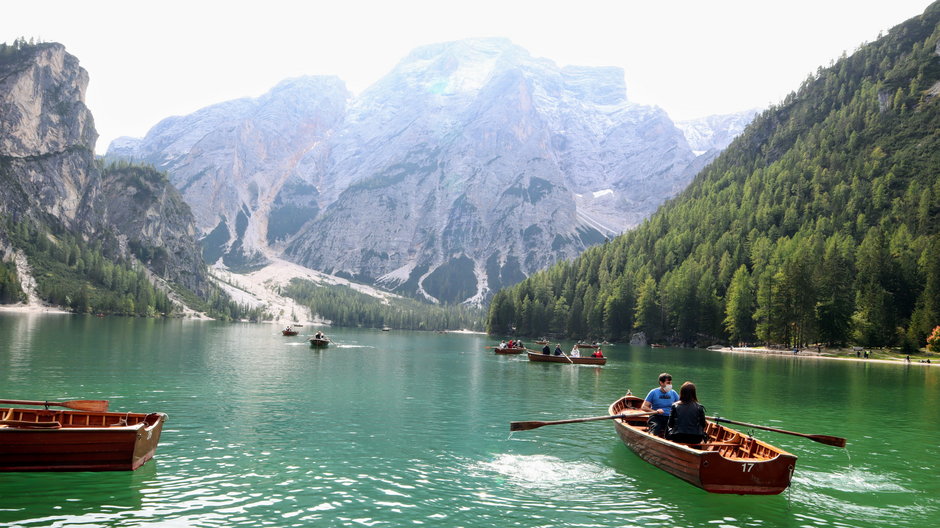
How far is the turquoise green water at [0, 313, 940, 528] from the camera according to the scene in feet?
71.0

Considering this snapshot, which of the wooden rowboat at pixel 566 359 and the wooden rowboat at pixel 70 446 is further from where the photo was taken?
the wooden rowboat at pixel 566 359

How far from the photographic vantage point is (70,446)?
2428 centimetres

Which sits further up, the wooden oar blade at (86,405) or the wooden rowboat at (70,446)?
the wooden oar blade at (86,405)

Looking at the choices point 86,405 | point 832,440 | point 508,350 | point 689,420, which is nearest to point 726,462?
point 689,420

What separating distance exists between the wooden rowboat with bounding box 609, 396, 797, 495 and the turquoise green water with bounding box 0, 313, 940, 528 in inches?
22.1

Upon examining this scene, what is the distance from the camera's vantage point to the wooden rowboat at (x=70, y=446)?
23.8 m

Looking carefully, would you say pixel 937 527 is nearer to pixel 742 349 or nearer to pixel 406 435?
pixel 406 435

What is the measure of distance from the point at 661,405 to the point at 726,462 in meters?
6.82

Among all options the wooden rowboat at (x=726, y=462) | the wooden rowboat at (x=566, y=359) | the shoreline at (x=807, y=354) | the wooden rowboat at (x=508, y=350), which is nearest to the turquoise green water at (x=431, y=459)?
the wooden rowboat at (x=726, y=462)

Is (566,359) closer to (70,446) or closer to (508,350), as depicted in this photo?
(508,350)

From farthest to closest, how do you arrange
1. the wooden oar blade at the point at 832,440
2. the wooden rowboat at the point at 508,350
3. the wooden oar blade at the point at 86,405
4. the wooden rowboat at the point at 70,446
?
the wooden rowboat at the point at 508,350 < the wooden oar blade at the point at 86,405 < the wooden oar blade at the point at 832,440 < the wooden rowboat at the point at 70,446

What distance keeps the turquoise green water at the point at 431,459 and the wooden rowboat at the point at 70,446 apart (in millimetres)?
459

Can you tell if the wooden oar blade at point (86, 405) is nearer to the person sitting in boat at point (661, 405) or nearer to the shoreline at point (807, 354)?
the person sitting in boat at point (661, 405)

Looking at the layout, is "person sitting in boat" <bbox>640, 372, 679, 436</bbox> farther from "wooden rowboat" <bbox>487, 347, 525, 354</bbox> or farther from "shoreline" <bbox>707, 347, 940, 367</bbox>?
"shoreline" <bbox>707, 347, 940, 367</bbox>
